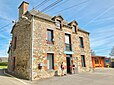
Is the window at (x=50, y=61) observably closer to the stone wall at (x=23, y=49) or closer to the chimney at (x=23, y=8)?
the stone wall at (x=23, y=49)

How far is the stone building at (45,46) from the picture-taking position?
13.2 metres

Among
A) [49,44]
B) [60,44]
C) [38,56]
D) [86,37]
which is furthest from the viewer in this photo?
[86,37]

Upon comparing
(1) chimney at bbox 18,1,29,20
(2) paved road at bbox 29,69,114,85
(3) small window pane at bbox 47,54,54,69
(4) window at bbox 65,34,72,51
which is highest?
(1) chimney at bbox 18,1,29,20

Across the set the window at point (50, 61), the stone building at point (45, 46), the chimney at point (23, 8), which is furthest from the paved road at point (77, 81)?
the chimney at point (23, 8)

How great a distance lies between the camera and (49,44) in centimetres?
1469

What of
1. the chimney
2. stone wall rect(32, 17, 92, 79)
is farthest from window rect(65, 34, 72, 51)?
the chimney

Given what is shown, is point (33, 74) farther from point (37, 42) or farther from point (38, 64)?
point (37, 42)

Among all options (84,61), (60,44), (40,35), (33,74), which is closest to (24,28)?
(40,35)

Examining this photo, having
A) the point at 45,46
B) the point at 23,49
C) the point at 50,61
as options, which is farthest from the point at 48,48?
the point at 23,49

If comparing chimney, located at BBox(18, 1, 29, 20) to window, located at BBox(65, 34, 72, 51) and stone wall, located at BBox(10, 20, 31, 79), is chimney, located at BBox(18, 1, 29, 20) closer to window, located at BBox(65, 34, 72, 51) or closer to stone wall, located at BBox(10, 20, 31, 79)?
stone wall, located at BBox(10, 20, 31, 79)

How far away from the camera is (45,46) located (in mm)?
14195

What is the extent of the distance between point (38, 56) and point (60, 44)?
365 cm

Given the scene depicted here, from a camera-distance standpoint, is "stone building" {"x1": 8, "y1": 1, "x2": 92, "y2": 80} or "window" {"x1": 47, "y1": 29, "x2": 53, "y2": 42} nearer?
"stone building" {"x1": 8, "y1": 1, "x2": 92, "y2": 80}

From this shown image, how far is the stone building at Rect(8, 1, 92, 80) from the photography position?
13.2 m
